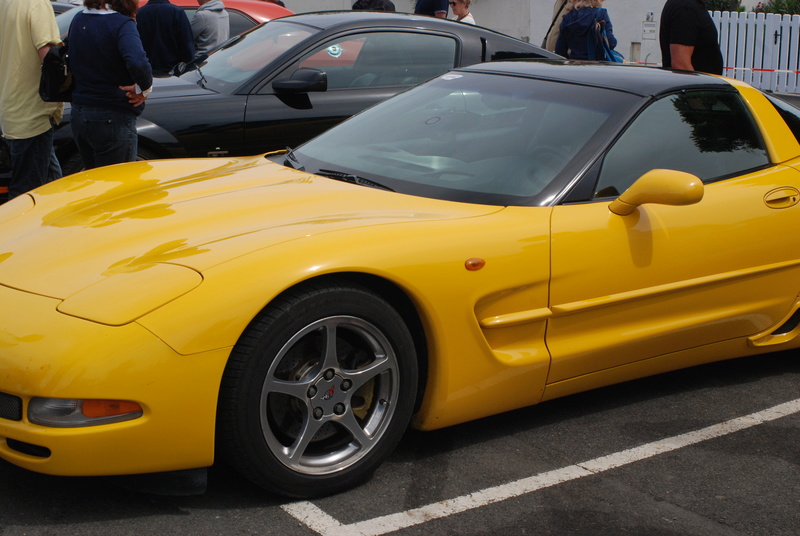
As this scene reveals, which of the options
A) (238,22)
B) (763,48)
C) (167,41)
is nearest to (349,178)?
(167,41)

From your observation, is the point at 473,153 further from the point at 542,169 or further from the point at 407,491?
the point at 407,491

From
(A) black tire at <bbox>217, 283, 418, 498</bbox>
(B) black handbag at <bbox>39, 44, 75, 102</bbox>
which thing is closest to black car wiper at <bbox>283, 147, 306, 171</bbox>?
(A) black tire at <bbox>217, 283, 418, 498</bbox>

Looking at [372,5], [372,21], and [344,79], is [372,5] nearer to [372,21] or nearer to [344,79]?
[372,21]

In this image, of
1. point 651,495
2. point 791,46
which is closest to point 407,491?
point 651,495

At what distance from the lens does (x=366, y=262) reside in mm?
2992

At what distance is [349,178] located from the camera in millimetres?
3803

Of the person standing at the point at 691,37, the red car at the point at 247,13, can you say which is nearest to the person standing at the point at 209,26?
the red car at the point at 247,13

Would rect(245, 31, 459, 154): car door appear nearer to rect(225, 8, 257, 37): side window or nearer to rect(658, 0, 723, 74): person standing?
rect(658, 0, 723, 74): person standing

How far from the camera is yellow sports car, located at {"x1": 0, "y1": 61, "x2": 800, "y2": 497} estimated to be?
8.88 feet

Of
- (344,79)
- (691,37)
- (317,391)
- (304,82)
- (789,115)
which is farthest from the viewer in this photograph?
(691,37)

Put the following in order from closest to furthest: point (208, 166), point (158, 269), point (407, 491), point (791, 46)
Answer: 1. point (158, 269)
2. point (407, 491)
3. point (208, 166)
4. point (791, 46)

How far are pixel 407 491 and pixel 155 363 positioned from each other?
0.93 meters

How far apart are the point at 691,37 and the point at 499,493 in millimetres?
5415

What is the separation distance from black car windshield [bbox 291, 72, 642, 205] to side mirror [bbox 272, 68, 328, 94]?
2137 mm
